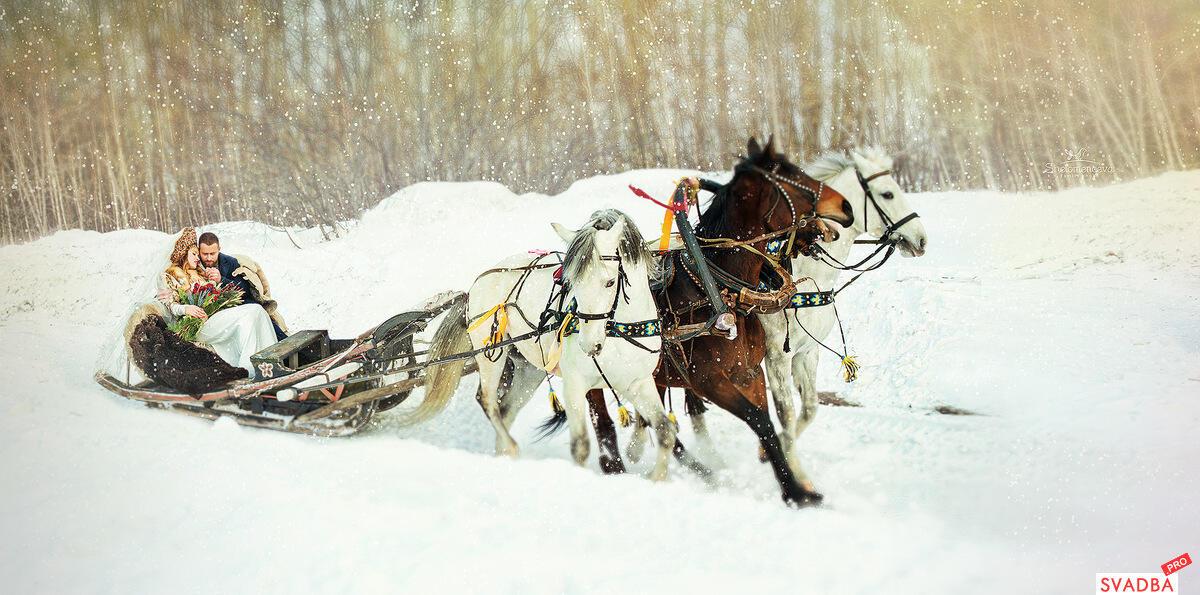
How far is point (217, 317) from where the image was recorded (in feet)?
14.6

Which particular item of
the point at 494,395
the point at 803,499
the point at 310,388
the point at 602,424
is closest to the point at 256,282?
the point at 310,388

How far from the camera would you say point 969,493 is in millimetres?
3551

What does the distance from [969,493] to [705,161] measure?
317 centimetres

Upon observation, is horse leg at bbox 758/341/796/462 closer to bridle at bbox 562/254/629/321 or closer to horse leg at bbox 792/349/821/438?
horse leg at bbox 792/349/821/438

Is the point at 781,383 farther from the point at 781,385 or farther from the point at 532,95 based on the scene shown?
the point at 532,95

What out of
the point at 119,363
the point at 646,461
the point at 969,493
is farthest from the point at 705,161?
the point at 119,363

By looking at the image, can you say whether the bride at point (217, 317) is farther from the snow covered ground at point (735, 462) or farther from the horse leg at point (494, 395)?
the horse leg at point (494, 395)

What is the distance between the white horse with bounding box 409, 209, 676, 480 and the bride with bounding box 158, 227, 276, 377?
1008 mm

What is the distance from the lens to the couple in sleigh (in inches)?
169

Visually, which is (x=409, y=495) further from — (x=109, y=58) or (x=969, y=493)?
(x=109, y=58)

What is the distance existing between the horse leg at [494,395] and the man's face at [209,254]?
5.71ft

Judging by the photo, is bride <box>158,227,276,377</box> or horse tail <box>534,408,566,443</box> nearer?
horse tail <box>534,408,566,443</box>

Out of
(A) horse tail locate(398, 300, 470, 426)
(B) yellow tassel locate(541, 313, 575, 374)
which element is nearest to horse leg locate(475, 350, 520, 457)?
(A) horse tail locate(398, 300, 470, 426)

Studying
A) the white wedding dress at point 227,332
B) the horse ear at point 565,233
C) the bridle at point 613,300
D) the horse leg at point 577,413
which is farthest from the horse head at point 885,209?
the white wedding dress at point 227,332
